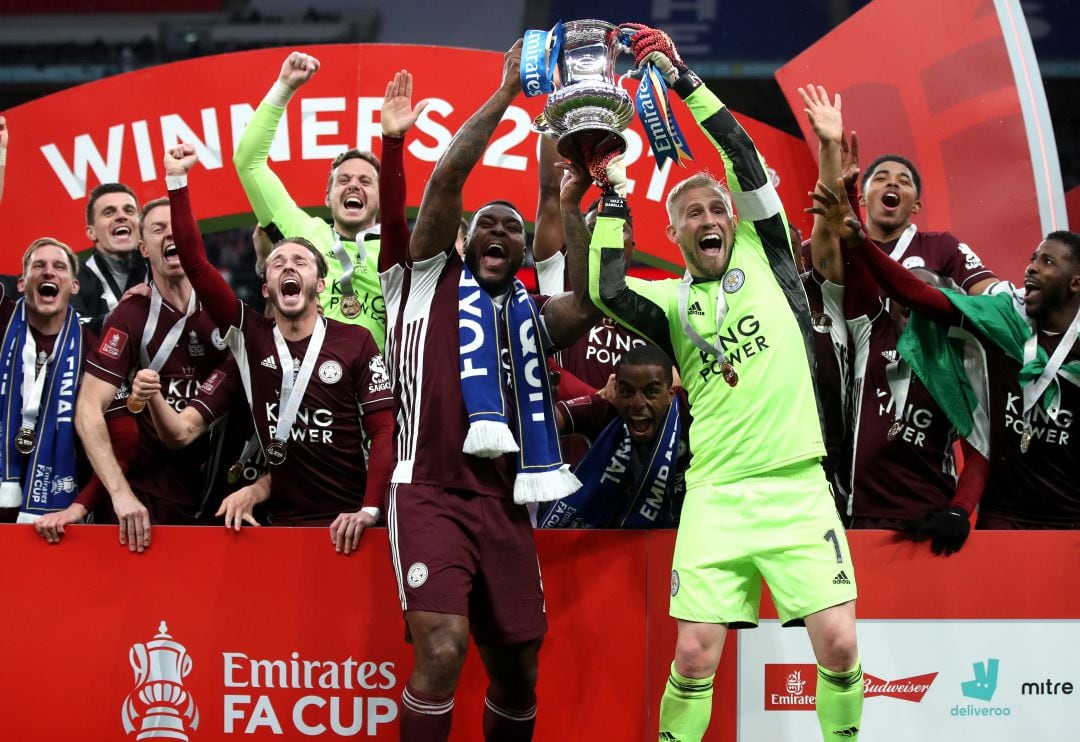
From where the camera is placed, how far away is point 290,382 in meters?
4.38

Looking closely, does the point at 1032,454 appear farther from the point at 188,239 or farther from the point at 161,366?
the point at 161,366

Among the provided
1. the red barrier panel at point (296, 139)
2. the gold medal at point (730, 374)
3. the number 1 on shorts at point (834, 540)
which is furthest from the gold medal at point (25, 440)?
the number 1 on shorts at point (834, 540)

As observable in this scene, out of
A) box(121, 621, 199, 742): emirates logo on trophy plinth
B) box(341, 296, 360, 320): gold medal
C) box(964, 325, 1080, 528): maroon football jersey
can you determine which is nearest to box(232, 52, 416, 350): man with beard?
box(341, 296, 360, 320): gold medal

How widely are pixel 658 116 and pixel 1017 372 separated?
74.9 inches

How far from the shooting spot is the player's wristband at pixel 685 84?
3.74m

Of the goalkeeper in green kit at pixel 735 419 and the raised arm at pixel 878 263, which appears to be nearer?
the goalkeeper in green kit at pixel 735 419

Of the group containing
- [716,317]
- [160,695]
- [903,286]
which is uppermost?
[903,286]

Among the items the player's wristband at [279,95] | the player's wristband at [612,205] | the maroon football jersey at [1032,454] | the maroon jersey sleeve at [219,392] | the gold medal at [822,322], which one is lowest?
the maroon football jersey at [1032,454]

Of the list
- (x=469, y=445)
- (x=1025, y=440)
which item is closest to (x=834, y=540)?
(x=469, y=445)

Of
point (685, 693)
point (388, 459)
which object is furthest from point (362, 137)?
point (685, 693)

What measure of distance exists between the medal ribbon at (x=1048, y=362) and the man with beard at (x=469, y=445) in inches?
69.3

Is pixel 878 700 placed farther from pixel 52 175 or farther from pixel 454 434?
pixel 52 175

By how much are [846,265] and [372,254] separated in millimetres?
2055

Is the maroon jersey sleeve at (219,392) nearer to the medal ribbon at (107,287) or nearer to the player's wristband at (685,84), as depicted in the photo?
the medal ribbon at (107,287)
